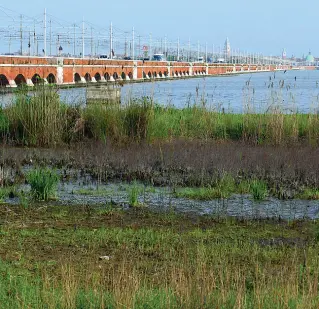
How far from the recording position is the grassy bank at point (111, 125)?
642 inches

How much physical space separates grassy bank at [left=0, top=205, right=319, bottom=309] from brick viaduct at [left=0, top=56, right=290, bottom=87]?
12.5 meters

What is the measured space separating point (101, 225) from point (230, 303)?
3.60 m

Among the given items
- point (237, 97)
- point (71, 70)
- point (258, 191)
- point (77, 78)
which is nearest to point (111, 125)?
point (258, 191)

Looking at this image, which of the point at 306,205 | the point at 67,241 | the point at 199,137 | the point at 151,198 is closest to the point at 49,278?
the point at 67,241

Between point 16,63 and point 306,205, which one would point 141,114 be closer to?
point 306,205

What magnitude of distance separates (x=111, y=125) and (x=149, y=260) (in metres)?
9.66

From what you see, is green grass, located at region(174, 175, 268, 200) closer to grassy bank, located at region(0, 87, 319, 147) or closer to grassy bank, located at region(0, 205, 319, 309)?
grassy bank, located at region(0, 205, 319, 309)

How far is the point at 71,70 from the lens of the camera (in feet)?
208

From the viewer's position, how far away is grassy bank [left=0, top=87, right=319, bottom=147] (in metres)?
16.3

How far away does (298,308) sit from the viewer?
5000mm

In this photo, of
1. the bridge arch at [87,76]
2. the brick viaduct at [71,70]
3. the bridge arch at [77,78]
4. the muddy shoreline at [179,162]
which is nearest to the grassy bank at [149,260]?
the muddy shoreline at [179,162]

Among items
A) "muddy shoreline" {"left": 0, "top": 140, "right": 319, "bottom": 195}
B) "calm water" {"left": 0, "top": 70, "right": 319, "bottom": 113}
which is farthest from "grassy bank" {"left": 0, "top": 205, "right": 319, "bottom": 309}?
"calm water" {"left": 0, "top": 70, "right": 319, "bottom": 113}

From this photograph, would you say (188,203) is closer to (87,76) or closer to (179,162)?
(179,162)

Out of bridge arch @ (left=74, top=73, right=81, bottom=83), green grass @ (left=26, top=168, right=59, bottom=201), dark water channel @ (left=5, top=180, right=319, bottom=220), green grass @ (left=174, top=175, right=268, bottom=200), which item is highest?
bridge arch @ (left=74, top=73, right=81, bottom=83)
